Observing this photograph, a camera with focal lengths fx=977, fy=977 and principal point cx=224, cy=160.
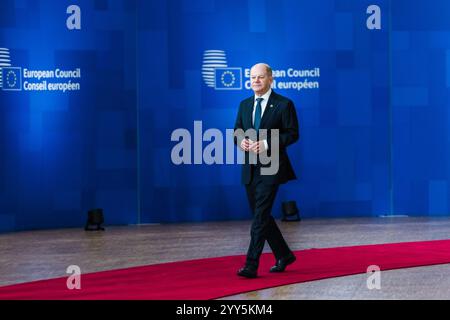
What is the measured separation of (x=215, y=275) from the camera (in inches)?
305

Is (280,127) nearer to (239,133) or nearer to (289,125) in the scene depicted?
(289,125)

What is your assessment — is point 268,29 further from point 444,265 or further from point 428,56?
point 444,265

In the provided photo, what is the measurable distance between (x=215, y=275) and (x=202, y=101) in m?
4.95

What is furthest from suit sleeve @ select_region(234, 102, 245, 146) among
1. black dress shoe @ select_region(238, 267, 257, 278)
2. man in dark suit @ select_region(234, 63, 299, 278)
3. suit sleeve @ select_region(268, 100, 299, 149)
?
black dress shoe @ select_region(238, 267, 257, 278)

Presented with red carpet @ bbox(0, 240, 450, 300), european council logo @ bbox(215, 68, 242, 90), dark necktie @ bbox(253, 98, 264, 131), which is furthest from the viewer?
european council logo @ bbox(215, 68, 242, 90)

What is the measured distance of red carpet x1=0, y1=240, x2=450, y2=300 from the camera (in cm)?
682

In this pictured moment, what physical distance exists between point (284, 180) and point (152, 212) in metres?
5.11

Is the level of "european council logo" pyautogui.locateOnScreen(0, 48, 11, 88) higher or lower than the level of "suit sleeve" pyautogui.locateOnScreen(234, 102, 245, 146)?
higher

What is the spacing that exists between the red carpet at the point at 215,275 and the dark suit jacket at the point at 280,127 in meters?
0.78

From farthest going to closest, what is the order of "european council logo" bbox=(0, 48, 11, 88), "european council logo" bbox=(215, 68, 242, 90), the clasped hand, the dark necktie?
"european council logo" bbox=(215, 68, 242, 90) < "european council logo" bbox=(0, 48, 11, 88) < the dark necktie < the clasped hand

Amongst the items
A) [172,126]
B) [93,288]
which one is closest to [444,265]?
[93,288]

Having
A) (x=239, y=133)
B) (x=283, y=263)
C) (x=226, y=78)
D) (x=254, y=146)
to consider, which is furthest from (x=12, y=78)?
(x=283, y=263)

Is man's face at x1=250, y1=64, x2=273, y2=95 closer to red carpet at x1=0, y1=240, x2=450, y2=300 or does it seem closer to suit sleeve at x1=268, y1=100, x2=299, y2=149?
suit sleeve at x1=268, y1=100, x2=299, y2=149

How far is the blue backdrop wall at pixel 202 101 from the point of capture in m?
11.8
